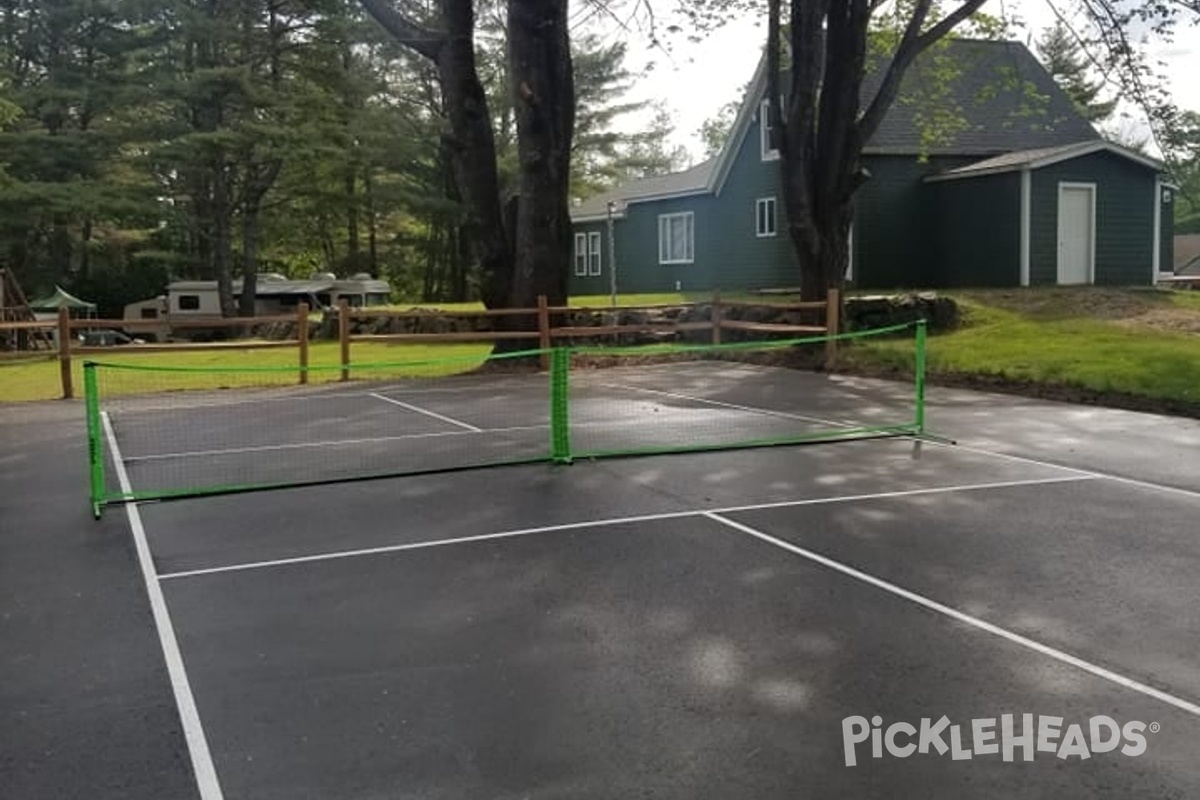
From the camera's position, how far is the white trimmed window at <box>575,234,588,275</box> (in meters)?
40.2

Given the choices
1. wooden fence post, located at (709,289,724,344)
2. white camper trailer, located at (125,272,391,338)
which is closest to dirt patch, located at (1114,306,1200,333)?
wooden fence post, located at (709,289,724,344)

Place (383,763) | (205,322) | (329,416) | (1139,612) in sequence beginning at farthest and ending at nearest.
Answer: (205,322) → (329,416) → (1139,612) → (383,763)

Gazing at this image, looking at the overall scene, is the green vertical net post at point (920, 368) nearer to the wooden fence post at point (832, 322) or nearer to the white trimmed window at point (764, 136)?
the wooden fence post at point (832, 322)

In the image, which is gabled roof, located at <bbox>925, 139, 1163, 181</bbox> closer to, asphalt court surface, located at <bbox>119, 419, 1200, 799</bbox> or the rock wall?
the rock wall

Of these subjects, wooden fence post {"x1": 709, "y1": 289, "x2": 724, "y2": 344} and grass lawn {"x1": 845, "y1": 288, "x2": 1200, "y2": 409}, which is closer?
grass lawn {"x1": 845, "y1": 288, "x2": 1200, "y2": 409}

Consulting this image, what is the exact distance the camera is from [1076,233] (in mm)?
25922

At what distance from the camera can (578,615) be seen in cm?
566

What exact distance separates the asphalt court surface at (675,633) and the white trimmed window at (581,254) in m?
→ 31.6

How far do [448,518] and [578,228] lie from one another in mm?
33235

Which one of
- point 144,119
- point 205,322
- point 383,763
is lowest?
point 383,763

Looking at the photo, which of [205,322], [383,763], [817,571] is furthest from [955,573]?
[205,322]

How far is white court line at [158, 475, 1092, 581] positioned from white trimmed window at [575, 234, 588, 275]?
104 feet

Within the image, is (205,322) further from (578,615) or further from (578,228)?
(578,228)

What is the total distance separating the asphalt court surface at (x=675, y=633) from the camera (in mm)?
3906
